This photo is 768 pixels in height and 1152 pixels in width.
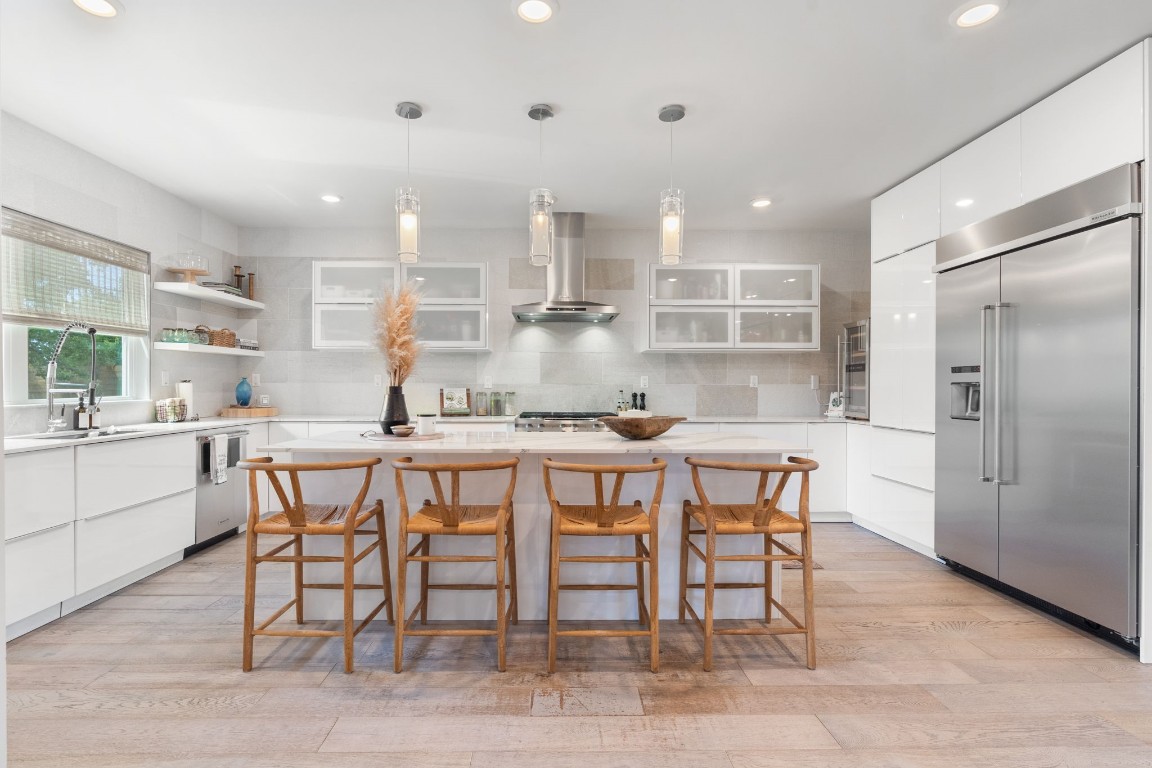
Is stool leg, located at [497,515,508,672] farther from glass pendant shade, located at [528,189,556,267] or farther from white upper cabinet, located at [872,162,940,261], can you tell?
white upper cabinet, located at [872,162,940,261]

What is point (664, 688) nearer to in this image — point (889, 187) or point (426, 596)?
point (426, 596)

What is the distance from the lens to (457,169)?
3.76m

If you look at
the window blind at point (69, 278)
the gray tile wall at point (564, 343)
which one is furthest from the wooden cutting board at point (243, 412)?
the window blind at point (69, 278)

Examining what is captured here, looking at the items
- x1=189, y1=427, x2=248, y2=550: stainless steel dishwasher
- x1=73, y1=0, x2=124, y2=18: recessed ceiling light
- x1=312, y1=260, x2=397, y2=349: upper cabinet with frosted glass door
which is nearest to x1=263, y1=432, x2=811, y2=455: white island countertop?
x1=189, y1=427, x2=248, y2=550: stainless steel dishwasher

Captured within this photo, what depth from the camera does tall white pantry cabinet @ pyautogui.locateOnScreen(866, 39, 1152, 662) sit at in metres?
2.42

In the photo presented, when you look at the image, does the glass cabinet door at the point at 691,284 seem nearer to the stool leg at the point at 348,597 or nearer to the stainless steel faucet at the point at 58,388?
the stool leg at the point at 348,597

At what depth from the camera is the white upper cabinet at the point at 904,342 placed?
3.59m

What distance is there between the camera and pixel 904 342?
3834 mm

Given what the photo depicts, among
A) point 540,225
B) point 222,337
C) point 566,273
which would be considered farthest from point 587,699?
point 222,337

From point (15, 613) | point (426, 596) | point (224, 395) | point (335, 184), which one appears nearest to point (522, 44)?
point (335, 184)

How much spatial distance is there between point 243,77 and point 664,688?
314 centimetres

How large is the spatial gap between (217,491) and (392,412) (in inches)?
74.1

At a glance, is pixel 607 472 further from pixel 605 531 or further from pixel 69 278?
pixel 69 278

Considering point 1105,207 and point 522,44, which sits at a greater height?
point 522,44
